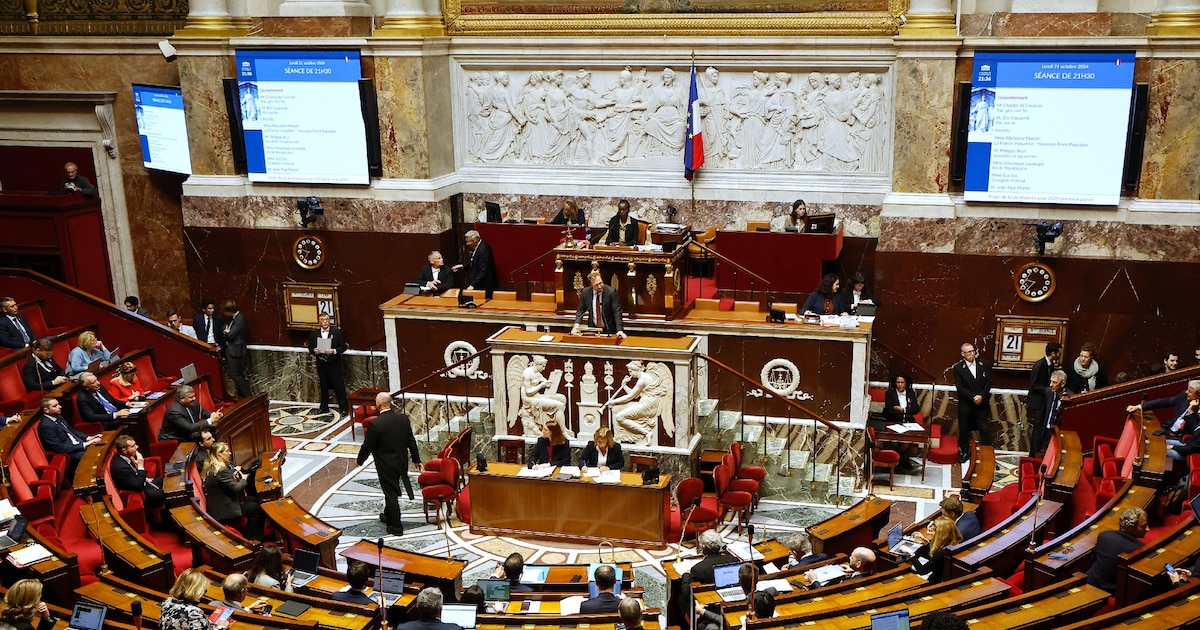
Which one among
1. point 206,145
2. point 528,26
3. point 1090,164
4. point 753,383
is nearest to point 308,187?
point 206,145

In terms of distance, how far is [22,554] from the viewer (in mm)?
8078

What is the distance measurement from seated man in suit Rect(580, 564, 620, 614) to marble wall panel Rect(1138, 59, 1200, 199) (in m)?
8.46

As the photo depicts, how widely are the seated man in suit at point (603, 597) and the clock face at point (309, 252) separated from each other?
896 centimetres

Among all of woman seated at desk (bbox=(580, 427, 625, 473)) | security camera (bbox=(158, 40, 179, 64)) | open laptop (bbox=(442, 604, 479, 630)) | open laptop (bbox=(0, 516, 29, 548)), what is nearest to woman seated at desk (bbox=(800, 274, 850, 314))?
woman seated at desk (bbox=(580, 427, 625, 473))

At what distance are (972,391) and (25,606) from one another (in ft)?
32.6

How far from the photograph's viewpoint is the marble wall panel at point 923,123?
13.2 metres

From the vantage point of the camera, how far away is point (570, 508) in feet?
35.9

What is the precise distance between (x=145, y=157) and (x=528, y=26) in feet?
19.9

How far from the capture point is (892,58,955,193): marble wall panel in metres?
13.2

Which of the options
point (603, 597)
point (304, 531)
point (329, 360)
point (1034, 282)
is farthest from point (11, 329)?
point (1034, 282)

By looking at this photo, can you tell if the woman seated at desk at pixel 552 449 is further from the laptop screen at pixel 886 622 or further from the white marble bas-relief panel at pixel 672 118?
the white marble bas-relief panel at pixel 672 118

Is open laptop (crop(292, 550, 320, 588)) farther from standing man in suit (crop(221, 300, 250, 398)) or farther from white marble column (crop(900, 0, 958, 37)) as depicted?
white marble column (crop(900, 0, 958, 37))

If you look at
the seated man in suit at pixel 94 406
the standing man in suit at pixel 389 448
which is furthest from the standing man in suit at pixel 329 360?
the standing man in suit at pixel 389 448

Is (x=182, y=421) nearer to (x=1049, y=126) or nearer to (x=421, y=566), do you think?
(x=421, y=566)
